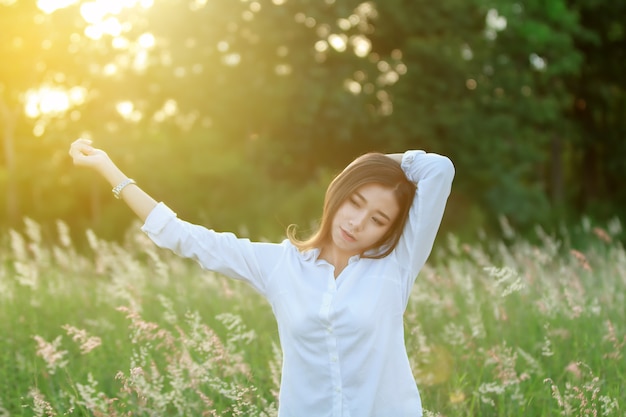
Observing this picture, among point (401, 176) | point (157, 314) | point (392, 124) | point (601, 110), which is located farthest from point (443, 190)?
point (601, 110)

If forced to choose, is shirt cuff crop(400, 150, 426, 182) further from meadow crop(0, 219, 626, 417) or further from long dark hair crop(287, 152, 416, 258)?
meadow crop(0, 219, 626, 417)

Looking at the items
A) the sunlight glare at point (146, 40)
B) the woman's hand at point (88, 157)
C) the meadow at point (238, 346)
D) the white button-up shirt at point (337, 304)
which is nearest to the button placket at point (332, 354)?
the white button-up shirt at point (337, 304)

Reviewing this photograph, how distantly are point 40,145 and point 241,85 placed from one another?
5.34 meters

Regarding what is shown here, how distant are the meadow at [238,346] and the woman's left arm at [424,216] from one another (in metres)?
0.60

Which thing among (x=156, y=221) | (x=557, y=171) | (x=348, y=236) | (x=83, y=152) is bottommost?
(x=557, y=171)

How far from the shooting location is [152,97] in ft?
58.3

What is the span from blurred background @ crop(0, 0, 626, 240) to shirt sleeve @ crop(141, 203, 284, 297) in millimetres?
12529

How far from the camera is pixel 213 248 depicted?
2.55 m

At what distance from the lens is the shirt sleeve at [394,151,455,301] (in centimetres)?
262

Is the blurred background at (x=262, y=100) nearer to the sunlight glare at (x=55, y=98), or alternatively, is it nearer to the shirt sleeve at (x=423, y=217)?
the sunlight glare at (x=55, y=98)

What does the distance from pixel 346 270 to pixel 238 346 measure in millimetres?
2071

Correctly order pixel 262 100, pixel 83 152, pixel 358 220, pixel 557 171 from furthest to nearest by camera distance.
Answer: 1. pixel 557 171
2. pixel 262 100
3. pixel 83 152
4. pixel 358 220

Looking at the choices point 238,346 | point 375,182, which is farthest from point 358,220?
Result: point 238,346

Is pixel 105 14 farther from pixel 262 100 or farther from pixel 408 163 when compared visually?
A: pixel 408 163
